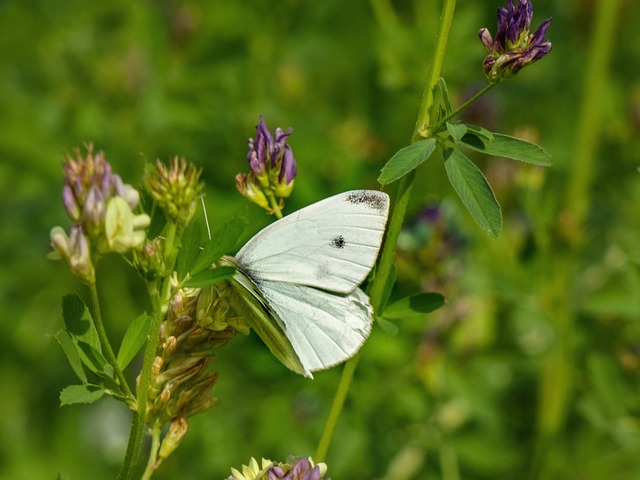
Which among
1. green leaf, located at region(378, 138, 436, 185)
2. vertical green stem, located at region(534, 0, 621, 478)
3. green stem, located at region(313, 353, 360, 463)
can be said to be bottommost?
vertical green stem, located at region(534, 0, 621, 478)

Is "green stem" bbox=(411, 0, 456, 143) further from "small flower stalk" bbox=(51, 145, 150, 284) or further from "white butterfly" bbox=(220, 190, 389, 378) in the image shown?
"small flower stalk" bbox=(51, 145, 150, 284)

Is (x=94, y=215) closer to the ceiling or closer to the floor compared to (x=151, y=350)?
closer to the ceiling

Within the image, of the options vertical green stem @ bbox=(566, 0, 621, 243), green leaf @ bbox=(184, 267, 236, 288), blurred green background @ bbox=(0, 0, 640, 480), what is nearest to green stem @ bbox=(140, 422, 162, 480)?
green leaf @ bbox=(184, 267, 236, 288)

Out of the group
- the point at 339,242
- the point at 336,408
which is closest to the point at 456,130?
the point at 339,242

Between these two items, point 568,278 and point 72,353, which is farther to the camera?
point 568,278

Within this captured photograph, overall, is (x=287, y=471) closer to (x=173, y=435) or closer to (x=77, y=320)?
(x=173, y=435)

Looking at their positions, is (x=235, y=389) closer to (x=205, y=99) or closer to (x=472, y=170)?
(x=205, y=99)
